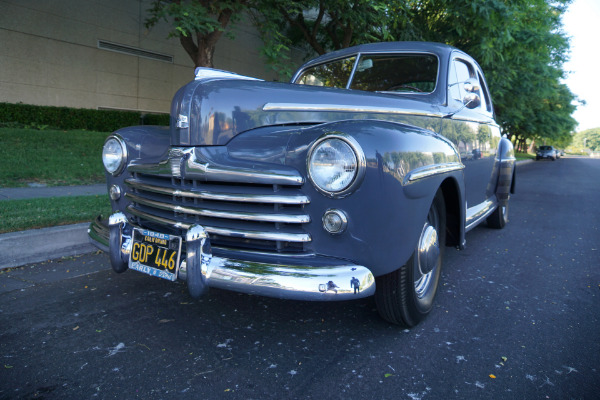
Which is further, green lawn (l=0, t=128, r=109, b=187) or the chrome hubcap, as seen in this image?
green lawn (l=0, t=128, r=109, b=187)

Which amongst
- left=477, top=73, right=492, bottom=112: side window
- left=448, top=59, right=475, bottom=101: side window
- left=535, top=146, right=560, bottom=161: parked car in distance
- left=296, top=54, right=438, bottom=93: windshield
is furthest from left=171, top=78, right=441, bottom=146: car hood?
left=535, top=146, right=560, bottom=161: parked car in distance

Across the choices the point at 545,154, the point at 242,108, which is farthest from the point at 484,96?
the point at 545,154

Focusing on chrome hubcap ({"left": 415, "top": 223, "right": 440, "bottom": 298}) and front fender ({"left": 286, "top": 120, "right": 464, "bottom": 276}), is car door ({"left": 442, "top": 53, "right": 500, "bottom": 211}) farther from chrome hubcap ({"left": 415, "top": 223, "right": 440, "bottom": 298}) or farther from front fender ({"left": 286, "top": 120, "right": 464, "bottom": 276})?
front fender ({"left": 286, "top": 120, "right": 464, "bottom": 276})

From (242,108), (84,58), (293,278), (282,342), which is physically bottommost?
(282,342)

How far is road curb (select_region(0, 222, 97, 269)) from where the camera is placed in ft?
11.2

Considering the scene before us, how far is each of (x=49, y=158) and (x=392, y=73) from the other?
671 cm

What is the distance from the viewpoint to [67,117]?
11.1 meters

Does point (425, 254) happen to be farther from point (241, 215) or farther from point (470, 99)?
point (470, 99)

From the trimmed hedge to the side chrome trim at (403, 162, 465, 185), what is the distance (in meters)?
10.7

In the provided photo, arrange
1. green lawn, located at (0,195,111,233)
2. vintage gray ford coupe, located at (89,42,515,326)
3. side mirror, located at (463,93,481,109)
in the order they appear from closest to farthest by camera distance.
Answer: vintage gray ford coupe, located at (89,42,515,326) < side mirror, located at (463,93,481,109) < green lawn, located at (0,195,111,233)

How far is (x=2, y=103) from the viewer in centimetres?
1009

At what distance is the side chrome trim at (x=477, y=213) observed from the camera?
11.5 ft

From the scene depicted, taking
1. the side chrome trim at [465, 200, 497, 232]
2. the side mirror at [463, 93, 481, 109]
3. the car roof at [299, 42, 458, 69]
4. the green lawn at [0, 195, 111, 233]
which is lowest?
the green lawn at [0, 195, 111, 233]

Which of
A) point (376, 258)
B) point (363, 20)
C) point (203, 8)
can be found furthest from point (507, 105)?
point (376, 258)
